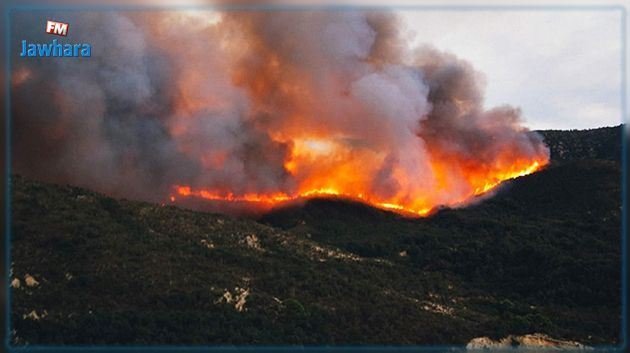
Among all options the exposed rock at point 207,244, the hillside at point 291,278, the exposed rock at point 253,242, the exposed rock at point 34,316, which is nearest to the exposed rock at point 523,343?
the hillside at point 291,278

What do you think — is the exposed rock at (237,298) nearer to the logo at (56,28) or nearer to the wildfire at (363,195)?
the logo at (56,28)

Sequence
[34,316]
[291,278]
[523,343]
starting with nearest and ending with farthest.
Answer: [34,316]
[523,343]
[291,278]

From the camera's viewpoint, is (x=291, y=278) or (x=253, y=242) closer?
(x=291, y=278)

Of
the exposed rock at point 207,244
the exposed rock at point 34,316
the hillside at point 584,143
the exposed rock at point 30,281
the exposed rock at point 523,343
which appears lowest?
the exposed rock at point 523,343

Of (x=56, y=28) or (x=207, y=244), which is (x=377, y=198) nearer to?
(x=207, y=244)

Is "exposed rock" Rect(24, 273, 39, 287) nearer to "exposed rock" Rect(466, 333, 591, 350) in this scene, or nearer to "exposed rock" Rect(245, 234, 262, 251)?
Result: "exposed rock" Rect(245, 234, 262, 251)

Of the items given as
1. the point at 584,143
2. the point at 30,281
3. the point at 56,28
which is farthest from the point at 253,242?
the point at 584,143

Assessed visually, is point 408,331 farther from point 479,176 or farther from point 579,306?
point 479,176

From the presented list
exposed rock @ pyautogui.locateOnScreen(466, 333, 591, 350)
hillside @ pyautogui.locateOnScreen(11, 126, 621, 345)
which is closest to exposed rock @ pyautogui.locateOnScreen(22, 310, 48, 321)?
hillside @ pyautogui.locateOnScreen(11, 126, 621, 345)
